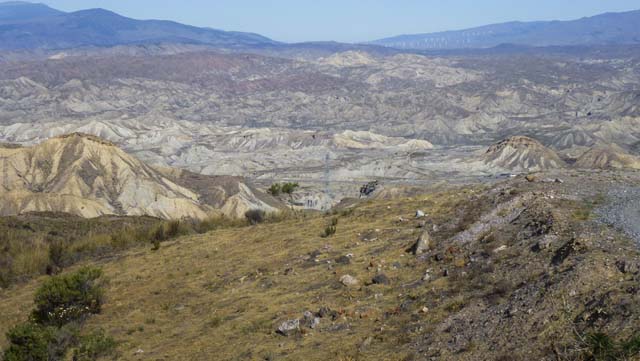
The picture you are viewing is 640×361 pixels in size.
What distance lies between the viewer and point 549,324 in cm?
1371

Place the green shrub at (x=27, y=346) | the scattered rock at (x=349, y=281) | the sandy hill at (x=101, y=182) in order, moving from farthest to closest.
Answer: the sandy hill at (x=101, y=182), the scattered rock at (x=349, y=281), the green shrub at (x=27, y=346)

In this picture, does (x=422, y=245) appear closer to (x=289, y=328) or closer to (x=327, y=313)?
(x=327, y=313)

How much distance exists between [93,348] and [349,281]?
770cm

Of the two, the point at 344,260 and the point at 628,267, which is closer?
the point at 628,267

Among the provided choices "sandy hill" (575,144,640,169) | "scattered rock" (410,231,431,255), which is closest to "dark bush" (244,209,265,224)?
"scattered rock" (410,231,431,255)

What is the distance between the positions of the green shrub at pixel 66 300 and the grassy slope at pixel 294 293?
638 millimetres

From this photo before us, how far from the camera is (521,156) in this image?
457 ft

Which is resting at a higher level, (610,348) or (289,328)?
(610,348)

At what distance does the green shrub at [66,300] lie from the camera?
2278 centimetres

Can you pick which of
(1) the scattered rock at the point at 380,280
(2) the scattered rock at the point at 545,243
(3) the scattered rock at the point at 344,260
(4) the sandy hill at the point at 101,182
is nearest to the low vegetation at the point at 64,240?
(3) the scattered rock at the point at 344,260

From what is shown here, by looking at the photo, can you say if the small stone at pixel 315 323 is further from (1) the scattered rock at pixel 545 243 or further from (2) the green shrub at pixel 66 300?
(2) the green shrub at pixel 66 300

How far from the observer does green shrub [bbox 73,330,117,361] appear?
1850 centimetres

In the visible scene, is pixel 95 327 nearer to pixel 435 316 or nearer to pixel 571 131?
pixel 435 316

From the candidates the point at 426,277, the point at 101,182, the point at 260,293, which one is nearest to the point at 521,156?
the point at 101,182
